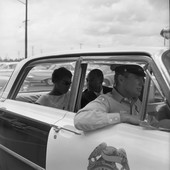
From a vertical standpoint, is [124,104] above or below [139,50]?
below

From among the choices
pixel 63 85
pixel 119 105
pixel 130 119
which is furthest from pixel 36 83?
pixel 130 119

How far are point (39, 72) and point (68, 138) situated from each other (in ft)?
3.81

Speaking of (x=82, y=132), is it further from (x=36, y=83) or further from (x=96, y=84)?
(x=36, y=83)

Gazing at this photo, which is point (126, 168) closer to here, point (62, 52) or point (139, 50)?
point (139, 50)

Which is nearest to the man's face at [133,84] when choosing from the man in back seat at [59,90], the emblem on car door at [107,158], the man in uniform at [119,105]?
the man in uniform at [119,105]

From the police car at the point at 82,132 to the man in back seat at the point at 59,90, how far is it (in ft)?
0.39

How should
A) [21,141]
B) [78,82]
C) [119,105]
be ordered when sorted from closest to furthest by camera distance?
[119,105] → [78,82] → [21,141]

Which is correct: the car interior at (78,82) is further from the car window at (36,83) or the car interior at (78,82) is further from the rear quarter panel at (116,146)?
the rear quarter panel at (116,146)

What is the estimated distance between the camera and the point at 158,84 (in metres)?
1.87

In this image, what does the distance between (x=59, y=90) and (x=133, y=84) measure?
1069 mm

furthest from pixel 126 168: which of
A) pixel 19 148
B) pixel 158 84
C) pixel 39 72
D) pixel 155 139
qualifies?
pixel 39 72

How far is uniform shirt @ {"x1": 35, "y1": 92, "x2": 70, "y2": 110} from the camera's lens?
→ 2.66 metres

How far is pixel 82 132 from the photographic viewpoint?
7.11 ft

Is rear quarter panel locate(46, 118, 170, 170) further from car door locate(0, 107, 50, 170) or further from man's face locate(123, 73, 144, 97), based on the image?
man's face locate(123, 73, 144, 97)
